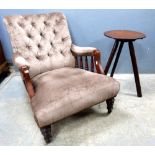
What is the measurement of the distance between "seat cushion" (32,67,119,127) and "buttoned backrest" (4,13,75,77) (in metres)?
0.22

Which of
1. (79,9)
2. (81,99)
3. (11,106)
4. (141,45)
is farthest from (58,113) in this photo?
(141,45)

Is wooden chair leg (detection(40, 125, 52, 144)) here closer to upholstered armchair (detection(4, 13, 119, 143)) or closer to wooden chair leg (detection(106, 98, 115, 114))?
upholstered armchair (detection(4, 13, 119, 143))

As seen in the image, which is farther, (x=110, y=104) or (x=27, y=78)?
(x=110, y=104)

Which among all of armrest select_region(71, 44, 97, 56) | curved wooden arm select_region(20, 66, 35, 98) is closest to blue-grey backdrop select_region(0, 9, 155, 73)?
armrest select_region(71, 44, 97, 56)

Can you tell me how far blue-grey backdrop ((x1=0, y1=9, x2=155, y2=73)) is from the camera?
2.09 meters

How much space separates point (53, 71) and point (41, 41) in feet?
1.06

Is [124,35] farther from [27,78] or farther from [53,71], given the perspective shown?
[27,78]

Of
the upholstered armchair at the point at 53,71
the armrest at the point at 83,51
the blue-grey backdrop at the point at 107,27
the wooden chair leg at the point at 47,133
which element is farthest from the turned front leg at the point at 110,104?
the blue-grey backdrop at the point at 107,27

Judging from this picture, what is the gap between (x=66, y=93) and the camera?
135 cm

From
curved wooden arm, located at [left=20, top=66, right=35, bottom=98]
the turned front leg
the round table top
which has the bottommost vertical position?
the turned front leg

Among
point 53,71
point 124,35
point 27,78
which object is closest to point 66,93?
point 27,78

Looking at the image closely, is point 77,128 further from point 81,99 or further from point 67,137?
point 81,99

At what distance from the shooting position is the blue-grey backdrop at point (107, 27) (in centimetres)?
209

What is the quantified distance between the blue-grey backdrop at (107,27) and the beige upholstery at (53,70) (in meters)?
0.33
